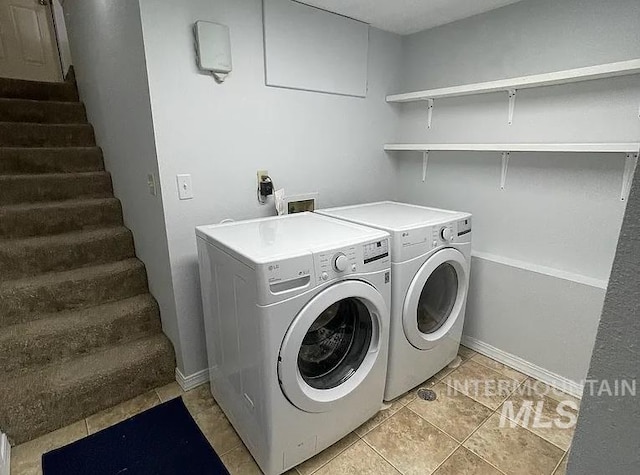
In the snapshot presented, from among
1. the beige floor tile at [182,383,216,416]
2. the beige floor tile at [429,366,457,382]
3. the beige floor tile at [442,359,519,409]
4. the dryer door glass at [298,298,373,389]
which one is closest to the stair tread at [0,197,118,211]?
the beige floor tile at [182,383,216,416]

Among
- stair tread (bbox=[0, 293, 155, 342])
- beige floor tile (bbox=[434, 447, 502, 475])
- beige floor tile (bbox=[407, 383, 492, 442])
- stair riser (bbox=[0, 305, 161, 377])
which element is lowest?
beige floor tile (bbox=[434, 447, 502, 475])

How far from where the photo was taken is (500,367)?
2.08m

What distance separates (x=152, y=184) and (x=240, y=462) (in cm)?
133

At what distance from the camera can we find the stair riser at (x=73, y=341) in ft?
5.46

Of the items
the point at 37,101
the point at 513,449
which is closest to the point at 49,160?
the point at 37,101

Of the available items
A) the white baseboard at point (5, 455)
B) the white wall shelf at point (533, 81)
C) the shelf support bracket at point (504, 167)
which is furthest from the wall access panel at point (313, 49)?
the white baseboard at point (5, 455)

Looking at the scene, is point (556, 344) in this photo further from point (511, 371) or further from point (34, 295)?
point (34, 295)

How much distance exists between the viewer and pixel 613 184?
164 centimetres

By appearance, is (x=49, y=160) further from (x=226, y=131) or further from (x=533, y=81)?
(x=533, y=81)

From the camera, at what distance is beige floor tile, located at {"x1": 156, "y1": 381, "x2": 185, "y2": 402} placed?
5.96 ft

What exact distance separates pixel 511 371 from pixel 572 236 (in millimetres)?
861

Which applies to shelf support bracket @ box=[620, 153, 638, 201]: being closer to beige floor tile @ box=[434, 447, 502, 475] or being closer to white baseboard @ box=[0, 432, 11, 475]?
beige floor tile @ box=[434, 447, 502, 475]

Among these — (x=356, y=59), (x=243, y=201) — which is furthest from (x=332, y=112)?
(x=243, y=201)

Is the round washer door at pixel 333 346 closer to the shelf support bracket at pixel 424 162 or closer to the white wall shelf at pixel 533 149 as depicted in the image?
the white wall shelf at pixel 533 149
